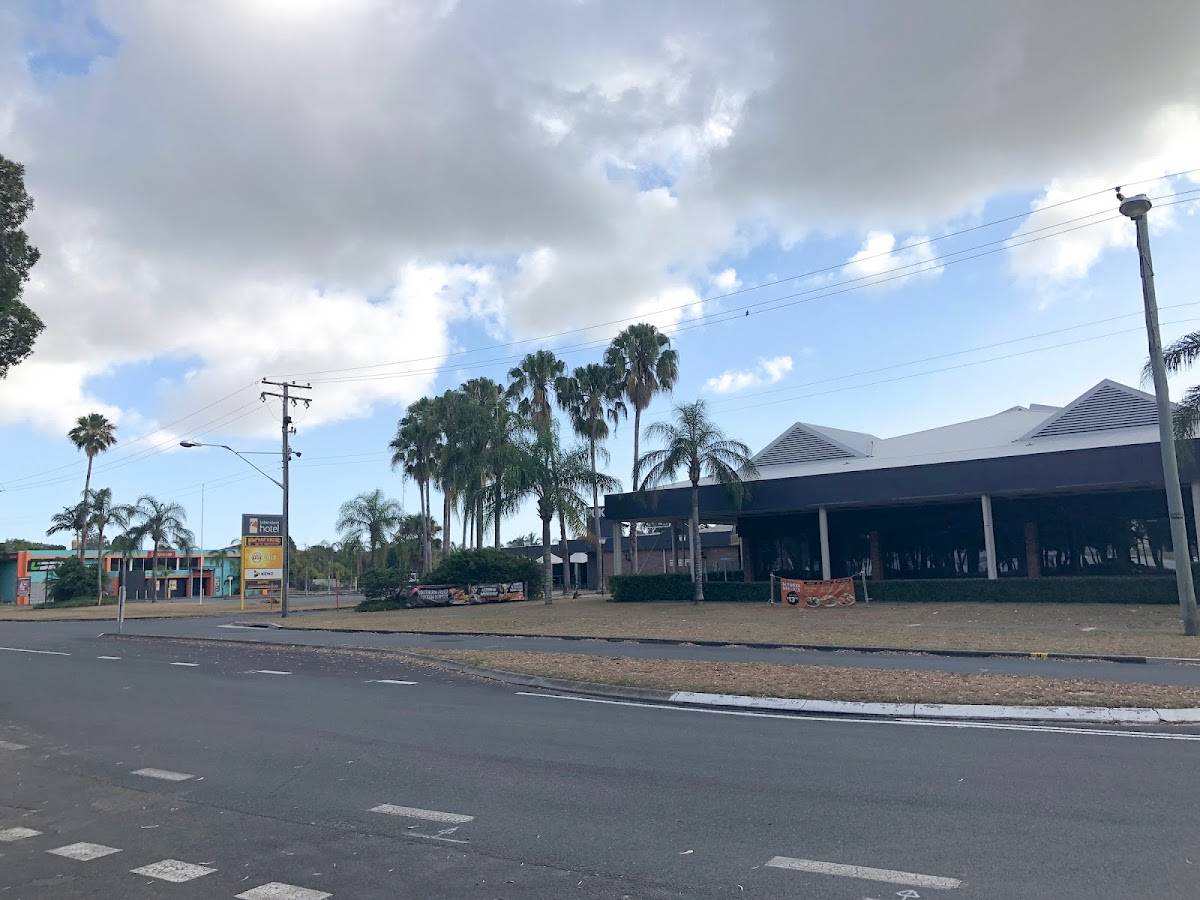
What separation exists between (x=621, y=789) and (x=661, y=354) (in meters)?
41.1

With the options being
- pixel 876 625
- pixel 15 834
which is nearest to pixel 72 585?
pixel 876 625

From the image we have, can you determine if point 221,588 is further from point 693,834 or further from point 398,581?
point 693,834

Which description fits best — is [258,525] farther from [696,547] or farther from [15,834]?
[15,834]

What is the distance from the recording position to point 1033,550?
3700 centimetres

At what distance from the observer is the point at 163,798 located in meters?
7.82

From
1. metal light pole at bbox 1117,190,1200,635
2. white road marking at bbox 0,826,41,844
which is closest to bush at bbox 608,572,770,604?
metal light pole at bbox 1117,190,1200,635

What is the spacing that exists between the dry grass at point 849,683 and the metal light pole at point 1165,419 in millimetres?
9126

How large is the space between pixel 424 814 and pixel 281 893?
173 centimetres

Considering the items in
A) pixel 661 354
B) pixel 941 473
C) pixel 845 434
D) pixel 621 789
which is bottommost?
pixel 621 789

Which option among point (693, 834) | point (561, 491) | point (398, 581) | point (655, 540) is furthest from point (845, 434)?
point (693, 834)

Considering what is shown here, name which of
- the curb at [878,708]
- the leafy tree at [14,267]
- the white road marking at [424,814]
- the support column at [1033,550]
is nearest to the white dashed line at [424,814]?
the white road marking at [424,814]

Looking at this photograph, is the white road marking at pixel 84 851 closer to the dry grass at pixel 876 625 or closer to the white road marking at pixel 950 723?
the white road marking at pixel 950 723

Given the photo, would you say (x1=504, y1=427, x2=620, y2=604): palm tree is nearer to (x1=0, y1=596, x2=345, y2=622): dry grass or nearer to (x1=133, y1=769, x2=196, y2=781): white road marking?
(x1=0, y1=596, x2=345, y2=622): dry grass

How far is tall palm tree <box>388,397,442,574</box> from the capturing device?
56.2 m
